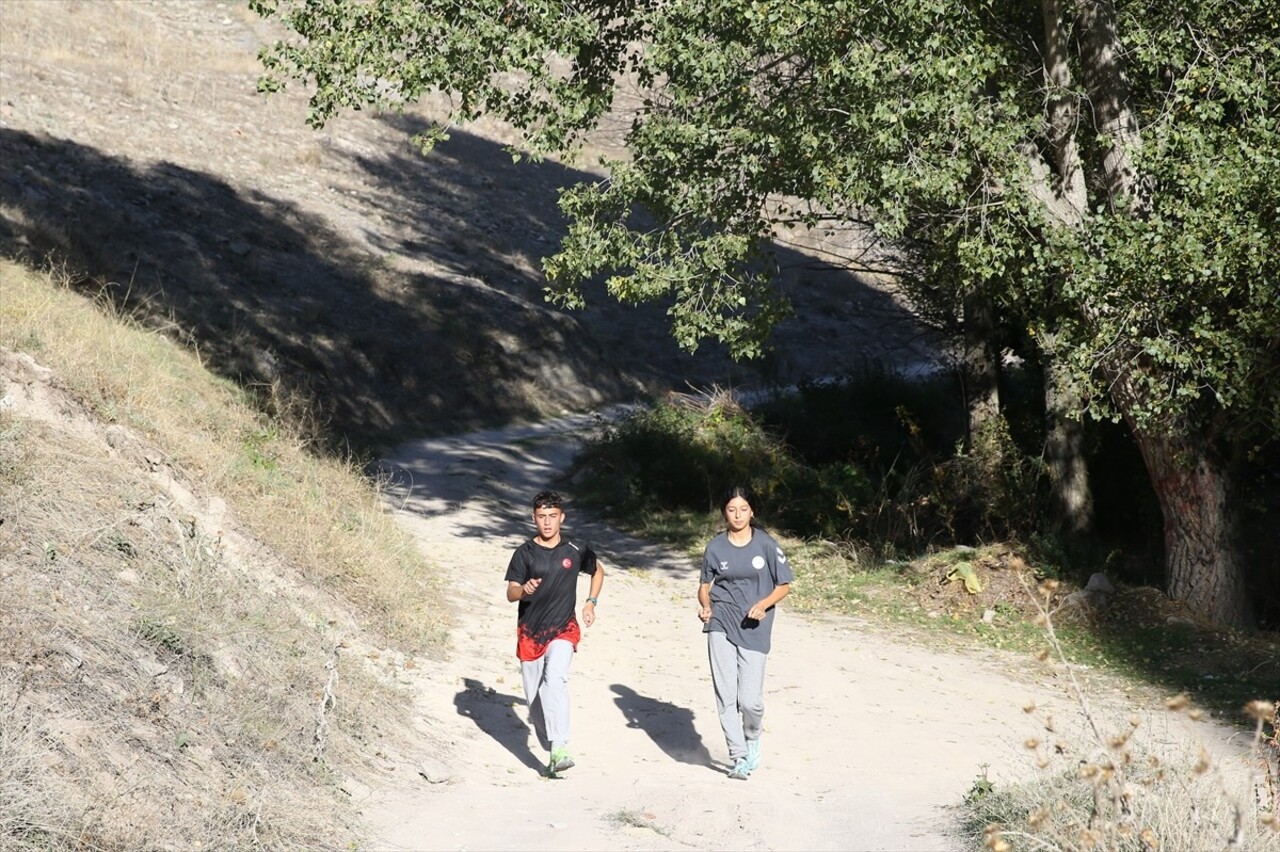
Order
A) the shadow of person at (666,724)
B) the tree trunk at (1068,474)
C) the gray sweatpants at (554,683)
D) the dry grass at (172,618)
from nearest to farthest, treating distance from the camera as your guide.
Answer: the dry grass at (172,618) → the gray sweatpants at (554,683) → the shadow of person at (666,724) → the tree trunk at (1068,474)

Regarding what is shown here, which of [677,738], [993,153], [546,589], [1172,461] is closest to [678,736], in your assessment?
[677,738]

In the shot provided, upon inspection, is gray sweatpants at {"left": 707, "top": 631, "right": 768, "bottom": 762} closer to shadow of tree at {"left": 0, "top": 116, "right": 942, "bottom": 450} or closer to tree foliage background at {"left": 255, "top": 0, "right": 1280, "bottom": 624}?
tree foliage background at {"left": 255, "top": 0, "right": 1280, "bottom": 624}

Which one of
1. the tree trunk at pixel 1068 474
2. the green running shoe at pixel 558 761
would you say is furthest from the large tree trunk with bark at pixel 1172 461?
the green running shoe at pixel 558 761

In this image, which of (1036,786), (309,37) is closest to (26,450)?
(309,37)

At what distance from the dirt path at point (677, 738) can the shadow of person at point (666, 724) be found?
2cm

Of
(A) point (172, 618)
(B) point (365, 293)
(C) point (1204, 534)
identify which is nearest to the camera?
(A) point (172, 618)

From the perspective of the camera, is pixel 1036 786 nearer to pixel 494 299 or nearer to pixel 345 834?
pixel 345 834

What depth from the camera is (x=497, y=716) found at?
29.6ft

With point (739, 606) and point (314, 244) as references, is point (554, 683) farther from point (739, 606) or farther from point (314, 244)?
point (314, 244)

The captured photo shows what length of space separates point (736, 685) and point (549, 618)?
124 cm

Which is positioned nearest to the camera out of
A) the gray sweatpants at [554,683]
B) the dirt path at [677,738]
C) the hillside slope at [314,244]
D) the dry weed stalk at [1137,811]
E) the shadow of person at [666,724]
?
the dry weed stalk at [1137,811]

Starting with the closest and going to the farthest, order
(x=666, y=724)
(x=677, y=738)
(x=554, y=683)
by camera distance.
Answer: (x=554, y=683), (x=677, y=738), (x=666, y=724)

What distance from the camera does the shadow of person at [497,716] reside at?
8.41 meters

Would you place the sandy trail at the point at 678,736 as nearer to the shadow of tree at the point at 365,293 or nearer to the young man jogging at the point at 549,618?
the young man jogging at the point at 549,618
